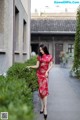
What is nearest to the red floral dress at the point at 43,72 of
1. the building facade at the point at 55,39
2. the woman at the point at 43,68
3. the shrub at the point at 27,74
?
the woman at the point at 43,68

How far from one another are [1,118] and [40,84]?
6.11m

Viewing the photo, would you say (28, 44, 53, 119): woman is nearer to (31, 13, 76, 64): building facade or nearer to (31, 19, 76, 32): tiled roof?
(31, 13, 76, 64): building facade

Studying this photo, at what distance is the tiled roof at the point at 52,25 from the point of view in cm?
4603

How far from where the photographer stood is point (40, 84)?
9328mm

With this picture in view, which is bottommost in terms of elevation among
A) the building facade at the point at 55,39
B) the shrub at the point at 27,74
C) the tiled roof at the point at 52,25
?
the shrub at the point at 27,74

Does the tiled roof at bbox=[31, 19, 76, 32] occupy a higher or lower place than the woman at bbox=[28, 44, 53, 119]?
higher

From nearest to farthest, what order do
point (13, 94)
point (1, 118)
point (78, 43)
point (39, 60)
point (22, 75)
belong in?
point (1, 118) < point (13, 94) < point (39, 60) < point (22, 75) < point (78, 43)

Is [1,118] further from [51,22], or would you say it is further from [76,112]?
[51,22]

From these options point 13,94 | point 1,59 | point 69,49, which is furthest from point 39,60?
point 69,49

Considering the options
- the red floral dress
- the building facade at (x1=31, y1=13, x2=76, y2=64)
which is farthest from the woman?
the building facade at (x1=31, y1=13, x2=76, y2=64)

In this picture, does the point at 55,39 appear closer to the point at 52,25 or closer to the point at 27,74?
the point at 52,25

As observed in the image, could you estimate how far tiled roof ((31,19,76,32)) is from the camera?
46.0m

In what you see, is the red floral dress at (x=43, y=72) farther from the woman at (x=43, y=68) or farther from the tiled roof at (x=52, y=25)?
the tiled roof at (x=52, y=25)

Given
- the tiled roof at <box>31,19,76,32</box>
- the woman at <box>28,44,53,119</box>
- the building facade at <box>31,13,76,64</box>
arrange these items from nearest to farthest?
1. the woman at <box>28,44,53,119</box>
2. the building facade at <box>31,13,76,64</box>
3. the tiled roof at <box>31,19,76,32</box>
